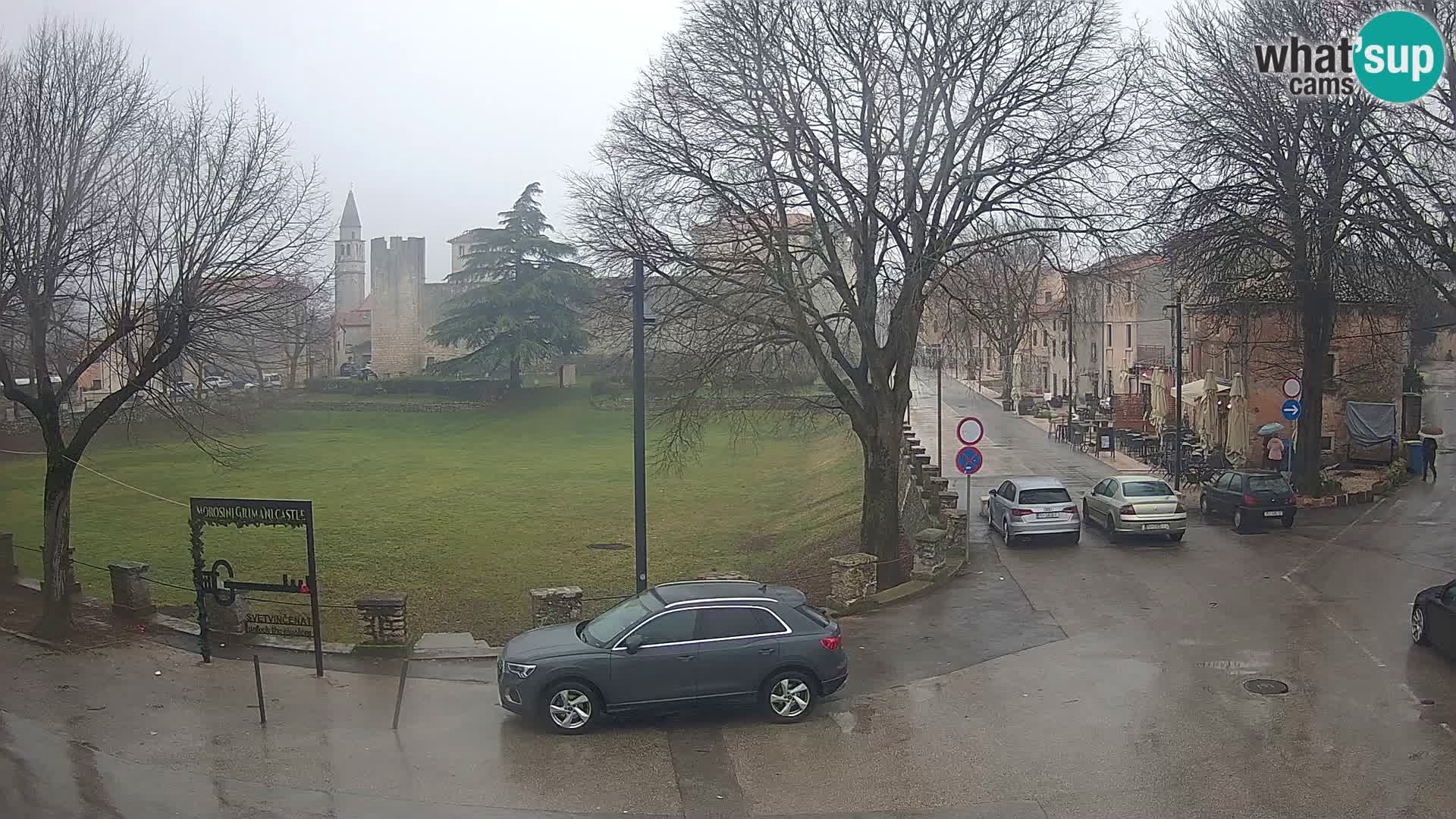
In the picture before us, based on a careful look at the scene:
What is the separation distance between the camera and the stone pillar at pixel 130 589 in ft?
59.2

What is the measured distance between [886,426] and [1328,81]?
41.4ft

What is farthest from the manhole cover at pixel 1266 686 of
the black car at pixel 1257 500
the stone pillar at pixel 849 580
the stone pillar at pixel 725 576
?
the black car at pixel 1257 500

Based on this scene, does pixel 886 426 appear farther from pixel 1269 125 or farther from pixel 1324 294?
pixel 1324 294

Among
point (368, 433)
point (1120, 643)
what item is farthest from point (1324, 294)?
point (368, 433)

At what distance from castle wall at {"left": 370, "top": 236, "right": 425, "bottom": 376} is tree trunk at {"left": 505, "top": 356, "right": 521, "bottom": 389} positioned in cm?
2261

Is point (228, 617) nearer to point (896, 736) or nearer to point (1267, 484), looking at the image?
point (896, 736)

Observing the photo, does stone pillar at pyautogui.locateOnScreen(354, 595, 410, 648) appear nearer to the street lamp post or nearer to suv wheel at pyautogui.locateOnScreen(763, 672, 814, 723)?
the street lamp post

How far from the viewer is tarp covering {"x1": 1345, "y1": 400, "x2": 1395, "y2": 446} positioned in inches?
1492

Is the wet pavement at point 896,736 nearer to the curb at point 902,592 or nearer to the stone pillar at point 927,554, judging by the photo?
the curb at point 902,592

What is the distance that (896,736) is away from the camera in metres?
12.2

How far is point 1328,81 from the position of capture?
2519cm

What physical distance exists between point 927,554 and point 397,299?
82.0 metres
